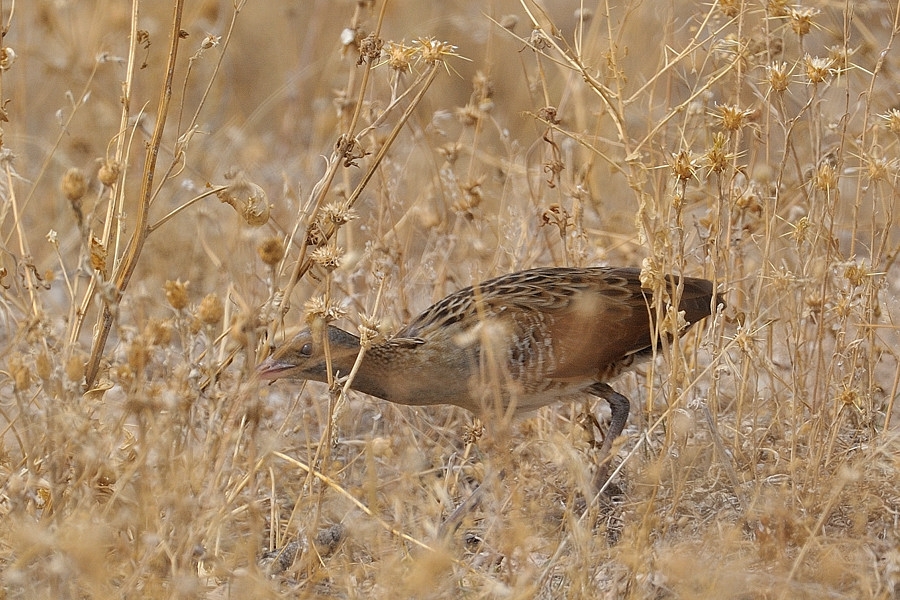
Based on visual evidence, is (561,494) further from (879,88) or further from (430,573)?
(879,88)

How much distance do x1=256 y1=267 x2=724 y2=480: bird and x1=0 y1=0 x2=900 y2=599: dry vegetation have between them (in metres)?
0.19

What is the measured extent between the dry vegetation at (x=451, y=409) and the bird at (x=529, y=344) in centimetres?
19

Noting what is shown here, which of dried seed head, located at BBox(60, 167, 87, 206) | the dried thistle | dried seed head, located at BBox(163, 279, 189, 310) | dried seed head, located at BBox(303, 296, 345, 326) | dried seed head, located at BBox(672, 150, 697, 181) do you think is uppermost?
dried seed head, located at BBox(60, 167, 87, 206)

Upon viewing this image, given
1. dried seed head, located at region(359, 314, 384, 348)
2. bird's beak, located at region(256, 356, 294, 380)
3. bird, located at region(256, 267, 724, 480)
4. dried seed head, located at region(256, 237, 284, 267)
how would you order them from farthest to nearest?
bird, located at region(256, 267, 724, 480)
bird's beak, located at region(256, 356, 294, 380)
dried seed head, located at region(359, 314, 384, 348)
dried seed head, located at region(256, 237, 284, 267)

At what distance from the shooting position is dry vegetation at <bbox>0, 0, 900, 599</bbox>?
2.69 meters

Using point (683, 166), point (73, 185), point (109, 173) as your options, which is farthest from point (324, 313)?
point (683, 166)

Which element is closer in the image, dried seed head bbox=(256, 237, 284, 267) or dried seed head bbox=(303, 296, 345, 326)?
dried seed head bbox=(256, 237, 284, 267)

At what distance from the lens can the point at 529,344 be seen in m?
4.10

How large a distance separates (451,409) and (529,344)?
836 mm

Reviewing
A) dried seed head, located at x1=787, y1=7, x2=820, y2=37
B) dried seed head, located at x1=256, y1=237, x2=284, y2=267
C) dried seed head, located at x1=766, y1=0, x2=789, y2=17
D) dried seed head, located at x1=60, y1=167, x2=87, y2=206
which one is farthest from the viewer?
dried seed head, located at x1=766, y1=0, x2=789, y2=17

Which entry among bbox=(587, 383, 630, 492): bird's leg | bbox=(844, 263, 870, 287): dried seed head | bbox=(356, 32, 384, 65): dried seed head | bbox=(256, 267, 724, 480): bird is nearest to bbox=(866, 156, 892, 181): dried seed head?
bbox=(844, 263, 870, 287): dried seed head

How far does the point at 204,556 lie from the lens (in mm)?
2727

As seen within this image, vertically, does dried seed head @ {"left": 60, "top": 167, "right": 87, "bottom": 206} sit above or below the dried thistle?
above

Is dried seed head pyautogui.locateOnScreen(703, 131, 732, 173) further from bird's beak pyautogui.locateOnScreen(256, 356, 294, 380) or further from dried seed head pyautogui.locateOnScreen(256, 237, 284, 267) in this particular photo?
bird's beak pyautogui.locateOnScreen(256, 356, 294, 380)
